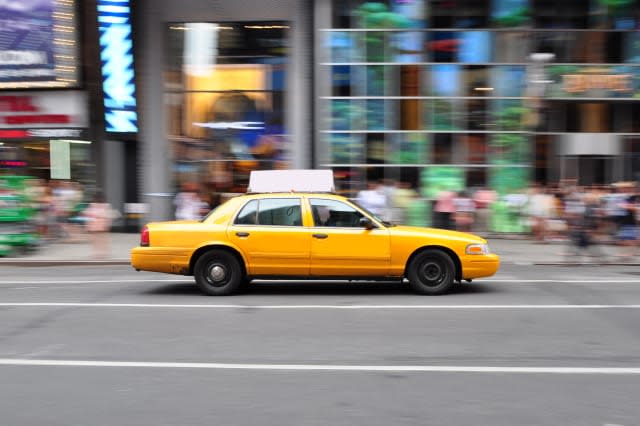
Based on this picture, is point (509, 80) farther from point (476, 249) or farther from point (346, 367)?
point (346, 367)

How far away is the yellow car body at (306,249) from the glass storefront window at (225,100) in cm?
1078

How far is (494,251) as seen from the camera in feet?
54.2

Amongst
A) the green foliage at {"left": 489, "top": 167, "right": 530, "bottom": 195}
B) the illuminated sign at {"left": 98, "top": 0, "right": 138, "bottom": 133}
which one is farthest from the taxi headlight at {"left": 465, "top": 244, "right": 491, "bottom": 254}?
the illuminated sign at {"left": 98, "top": 0, "right": 138, "bottom": 133}

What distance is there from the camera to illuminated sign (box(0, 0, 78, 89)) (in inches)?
740

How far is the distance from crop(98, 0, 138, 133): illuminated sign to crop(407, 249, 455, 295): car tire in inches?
491

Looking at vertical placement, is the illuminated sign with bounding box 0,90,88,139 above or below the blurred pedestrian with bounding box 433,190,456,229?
above

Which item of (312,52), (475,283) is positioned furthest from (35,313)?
(312,52)

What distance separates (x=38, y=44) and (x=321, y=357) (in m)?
16.2

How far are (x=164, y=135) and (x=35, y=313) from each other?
1267 cm

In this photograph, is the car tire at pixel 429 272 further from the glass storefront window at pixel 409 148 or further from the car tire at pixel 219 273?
the glass storefront window at pixel 409 148

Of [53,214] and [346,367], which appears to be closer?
[346,367]

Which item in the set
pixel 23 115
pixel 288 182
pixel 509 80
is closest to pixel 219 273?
pixel 288 182

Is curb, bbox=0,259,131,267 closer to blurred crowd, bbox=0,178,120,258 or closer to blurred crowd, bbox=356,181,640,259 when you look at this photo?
blurred crowd, bbox=0,178,120,258

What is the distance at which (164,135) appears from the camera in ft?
67.6
